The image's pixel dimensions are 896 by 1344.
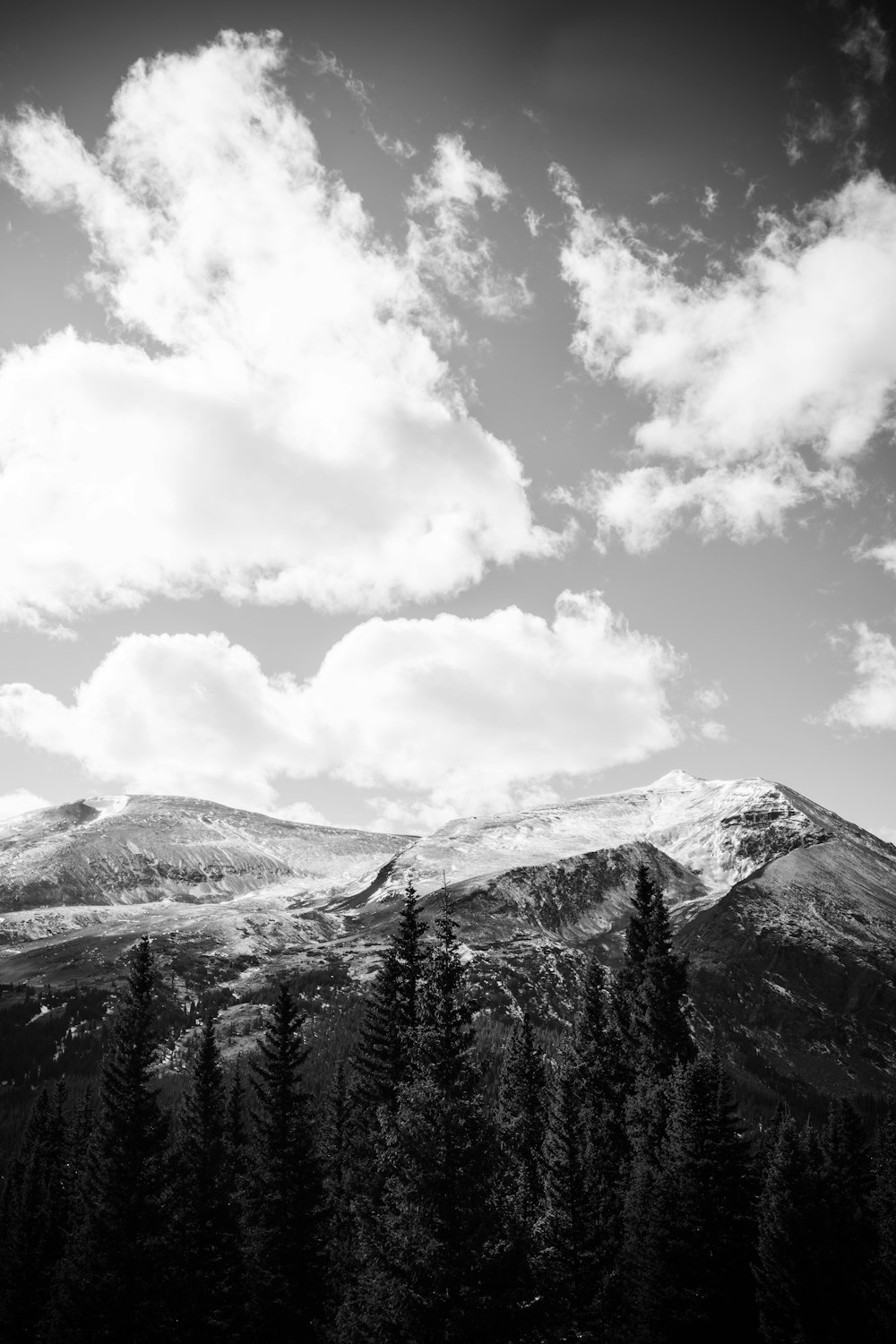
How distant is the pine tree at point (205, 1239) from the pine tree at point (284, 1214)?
1985mm

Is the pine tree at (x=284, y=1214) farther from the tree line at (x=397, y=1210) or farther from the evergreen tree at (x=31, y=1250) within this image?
the evergreen tree at (x=31, y=1250)

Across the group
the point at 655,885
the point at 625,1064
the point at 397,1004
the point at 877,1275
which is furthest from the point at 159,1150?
the point at 877,1275

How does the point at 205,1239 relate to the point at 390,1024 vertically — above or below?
below

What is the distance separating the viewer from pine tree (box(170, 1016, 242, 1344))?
37062 millimetres

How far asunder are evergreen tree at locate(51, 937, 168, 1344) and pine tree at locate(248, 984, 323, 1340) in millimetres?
4459

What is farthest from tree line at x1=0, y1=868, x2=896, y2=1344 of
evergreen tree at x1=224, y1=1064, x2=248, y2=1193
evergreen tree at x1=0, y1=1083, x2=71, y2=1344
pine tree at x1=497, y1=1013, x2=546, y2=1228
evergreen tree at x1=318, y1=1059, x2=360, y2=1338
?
evergreen tree at x1=0, y1=1083, x2=71, y2=1344

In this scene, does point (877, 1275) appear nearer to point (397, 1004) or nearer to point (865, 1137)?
point (865, 1137)

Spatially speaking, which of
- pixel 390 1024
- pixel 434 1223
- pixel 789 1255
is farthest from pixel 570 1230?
pixel 434 1223

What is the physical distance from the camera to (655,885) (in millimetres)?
53781

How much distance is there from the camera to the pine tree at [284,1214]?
36.9m

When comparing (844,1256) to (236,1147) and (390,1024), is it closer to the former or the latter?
(390,1024)

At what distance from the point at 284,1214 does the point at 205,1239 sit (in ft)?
14.1

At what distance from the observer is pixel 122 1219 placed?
36500 millimetres

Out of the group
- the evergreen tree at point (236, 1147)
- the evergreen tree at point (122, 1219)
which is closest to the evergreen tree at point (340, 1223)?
the evergreen tree at point (236, 1147)
